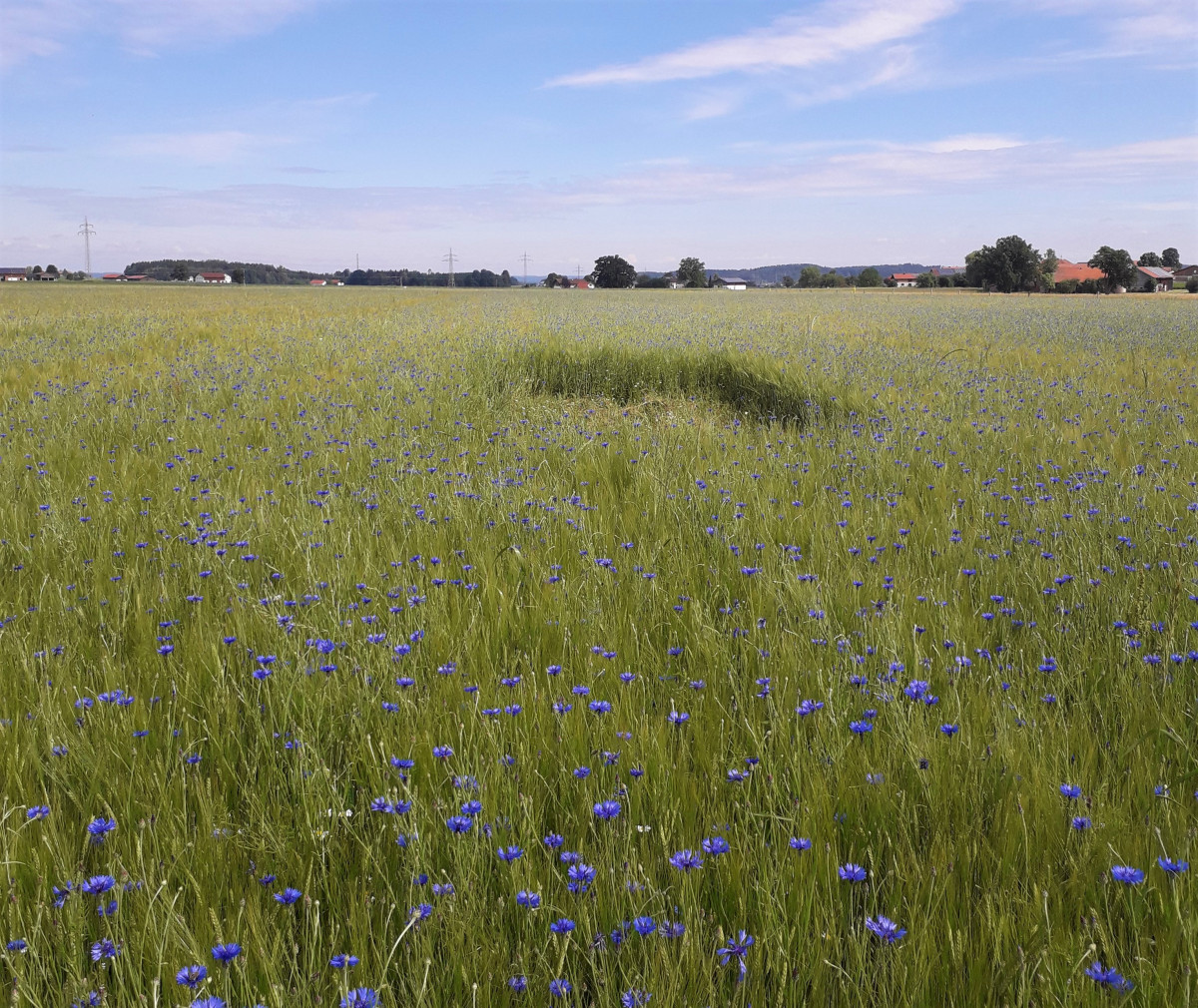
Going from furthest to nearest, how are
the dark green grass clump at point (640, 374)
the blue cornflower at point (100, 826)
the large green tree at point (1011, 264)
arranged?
1. the large green tree at point (1011, 264)
2. the dark green grass clump at point (640, 374)
3. the blue cornflower at point (100, 826)

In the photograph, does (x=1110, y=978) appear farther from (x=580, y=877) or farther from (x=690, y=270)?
(x=690, y=270)

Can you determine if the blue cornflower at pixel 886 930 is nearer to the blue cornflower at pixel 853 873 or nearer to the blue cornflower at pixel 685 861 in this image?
the blue cornflower at pixel 853 873

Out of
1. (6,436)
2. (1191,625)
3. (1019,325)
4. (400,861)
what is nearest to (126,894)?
(400,861)

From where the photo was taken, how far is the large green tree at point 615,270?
433 feet

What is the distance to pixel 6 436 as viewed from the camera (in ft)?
19.2

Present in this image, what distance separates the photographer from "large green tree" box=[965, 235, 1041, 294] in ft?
277

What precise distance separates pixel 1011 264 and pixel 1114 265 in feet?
48.9

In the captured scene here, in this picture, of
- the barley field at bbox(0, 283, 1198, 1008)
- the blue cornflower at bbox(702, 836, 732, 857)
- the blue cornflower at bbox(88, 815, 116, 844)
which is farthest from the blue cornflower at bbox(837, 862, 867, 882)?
the blue cornflower at bbox(88, 815, 116, 844)

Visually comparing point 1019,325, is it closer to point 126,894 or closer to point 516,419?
point 516,419

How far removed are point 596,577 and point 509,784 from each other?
1.46 m

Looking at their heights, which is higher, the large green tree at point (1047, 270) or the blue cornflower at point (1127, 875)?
the large green tree at point (1047, 270)

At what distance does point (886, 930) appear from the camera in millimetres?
1361

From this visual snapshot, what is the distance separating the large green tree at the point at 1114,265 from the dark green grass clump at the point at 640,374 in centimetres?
10044

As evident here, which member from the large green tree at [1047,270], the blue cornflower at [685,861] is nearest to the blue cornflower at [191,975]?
the blue cornflower at [685,861]
